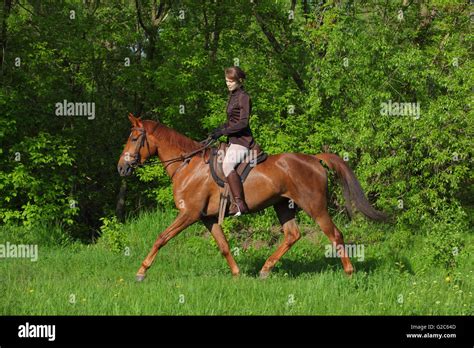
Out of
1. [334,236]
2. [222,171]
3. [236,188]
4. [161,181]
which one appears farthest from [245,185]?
[161,181]

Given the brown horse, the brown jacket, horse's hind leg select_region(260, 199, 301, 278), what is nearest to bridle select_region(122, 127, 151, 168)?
the brown horse

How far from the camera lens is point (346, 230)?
1183 centimetres

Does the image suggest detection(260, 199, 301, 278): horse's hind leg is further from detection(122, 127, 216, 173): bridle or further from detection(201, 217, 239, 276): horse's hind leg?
detection(122, 127, 216, 173): bridle

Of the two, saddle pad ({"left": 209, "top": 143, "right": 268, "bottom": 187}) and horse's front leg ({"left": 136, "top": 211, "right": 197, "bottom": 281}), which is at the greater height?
saddle pad ({"left": 209, "top": 143, "right": 268, "bottom": 187})

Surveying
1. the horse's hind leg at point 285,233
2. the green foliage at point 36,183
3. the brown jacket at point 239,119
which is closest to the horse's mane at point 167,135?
the brown jacket at point 239,119

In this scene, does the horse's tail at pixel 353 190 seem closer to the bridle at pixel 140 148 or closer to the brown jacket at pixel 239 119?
the brown jacket at pixel 239 119

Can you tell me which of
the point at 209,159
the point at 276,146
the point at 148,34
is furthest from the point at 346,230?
the point at 148,34

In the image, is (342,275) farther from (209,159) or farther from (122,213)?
(122,213)

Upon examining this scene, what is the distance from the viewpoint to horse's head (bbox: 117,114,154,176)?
8.76 m

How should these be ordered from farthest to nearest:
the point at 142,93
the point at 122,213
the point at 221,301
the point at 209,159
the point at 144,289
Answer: the point at 122,213, the point at 142,93, the point at 209,159, the point at 144,289, the point at 221,301

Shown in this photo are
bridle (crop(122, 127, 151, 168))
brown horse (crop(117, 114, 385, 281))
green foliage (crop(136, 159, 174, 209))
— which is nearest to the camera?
brown horse (crop(117, 114, 385, 281))

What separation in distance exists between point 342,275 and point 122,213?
30.0 ft

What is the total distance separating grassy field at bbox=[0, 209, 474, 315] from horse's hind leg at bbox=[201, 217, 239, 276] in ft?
0.70

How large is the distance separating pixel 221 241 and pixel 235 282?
94 cm
